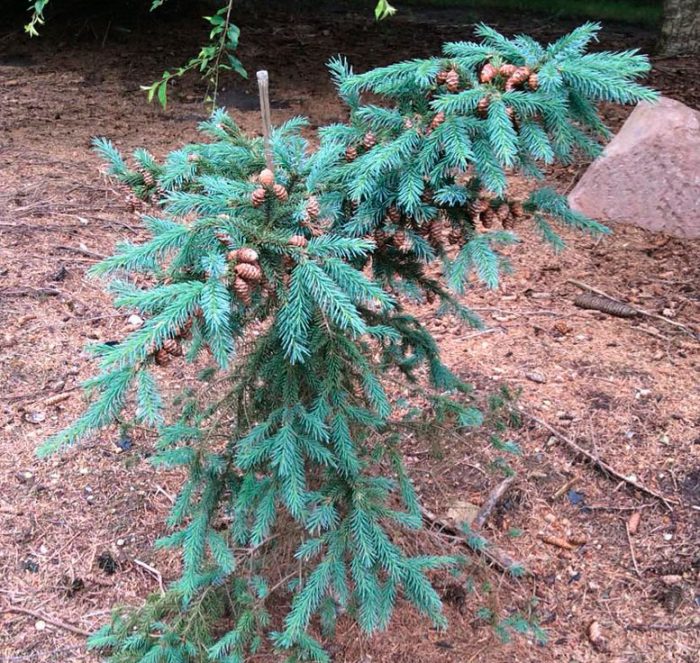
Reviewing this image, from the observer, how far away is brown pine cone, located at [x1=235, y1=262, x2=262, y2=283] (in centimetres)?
172

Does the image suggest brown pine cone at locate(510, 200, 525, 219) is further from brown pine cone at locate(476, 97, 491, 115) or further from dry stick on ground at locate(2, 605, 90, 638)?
dry stick on ground at locate(2, 605, 90, 638)

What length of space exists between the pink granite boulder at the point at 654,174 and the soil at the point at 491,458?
0.15m

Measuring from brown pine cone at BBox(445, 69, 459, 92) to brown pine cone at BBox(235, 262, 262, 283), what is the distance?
2.00 feet

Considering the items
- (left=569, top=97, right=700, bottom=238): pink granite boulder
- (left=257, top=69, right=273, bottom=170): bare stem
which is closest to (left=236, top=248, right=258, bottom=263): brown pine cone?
(left=257, top=69, right=273, bottom=170): bare stem

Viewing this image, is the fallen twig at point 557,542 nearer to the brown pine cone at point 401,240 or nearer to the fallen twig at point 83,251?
the brown pine cone at point 401,240

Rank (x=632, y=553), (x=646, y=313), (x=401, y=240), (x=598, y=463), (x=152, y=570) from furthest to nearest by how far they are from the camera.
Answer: (x=646, y=313) → (x=598, y=463) → (x=632, y=553) → (x=152, y=570) → (x=401, y=240)

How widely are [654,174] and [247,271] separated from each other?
12.7ft

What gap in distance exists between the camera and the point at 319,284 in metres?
1.74

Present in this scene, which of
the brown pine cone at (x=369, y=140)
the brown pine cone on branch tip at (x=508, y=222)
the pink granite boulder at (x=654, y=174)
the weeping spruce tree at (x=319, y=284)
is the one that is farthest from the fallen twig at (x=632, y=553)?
the pink granite boulder at (x=654, y=174)

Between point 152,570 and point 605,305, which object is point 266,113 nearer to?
point 152,570

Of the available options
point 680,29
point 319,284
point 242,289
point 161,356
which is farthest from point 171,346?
point 680,29

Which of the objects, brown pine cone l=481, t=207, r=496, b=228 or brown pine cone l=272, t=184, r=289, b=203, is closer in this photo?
brown pine cone l=272, t=184, r=289, b=203

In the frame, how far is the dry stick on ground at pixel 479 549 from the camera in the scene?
9.25ft

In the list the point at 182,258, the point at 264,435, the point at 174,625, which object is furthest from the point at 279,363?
the point at 174,625
